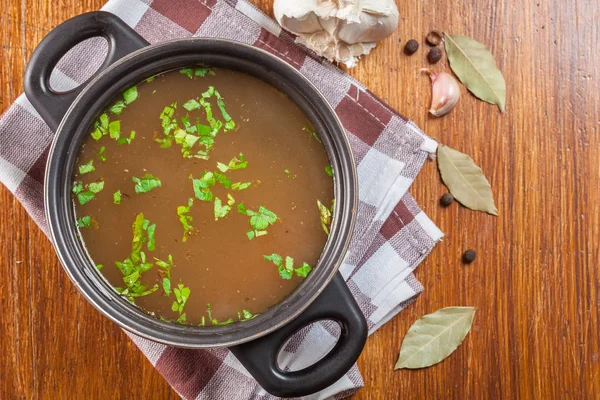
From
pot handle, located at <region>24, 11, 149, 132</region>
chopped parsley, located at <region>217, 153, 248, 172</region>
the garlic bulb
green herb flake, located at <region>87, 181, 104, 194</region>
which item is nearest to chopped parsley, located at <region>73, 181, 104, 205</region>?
green herb flake, located at <region>87, 181, 104, 194</region>

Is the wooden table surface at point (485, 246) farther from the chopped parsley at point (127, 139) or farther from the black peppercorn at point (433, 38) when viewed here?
the chopped parsley at point (127, 139)

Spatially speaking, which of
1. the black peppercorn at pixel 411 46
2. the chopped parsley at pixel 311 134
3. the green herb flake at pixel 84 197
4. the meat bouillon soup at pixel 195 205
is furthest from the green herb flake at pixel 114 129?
the black peppercorn at pixel 411 46

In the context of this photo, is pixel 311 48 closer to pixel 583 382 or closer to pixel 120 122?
pixel 120 122

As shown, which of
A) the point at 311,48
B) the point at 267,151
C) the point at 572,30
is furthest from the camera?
the point at 572,30

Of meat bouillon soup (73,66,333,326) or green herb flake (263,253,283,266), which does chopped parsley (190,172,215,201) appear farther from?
green herb flake (263,253,283,266)

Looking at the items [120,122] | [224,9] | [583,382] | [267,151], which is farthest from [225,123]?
[583,382]

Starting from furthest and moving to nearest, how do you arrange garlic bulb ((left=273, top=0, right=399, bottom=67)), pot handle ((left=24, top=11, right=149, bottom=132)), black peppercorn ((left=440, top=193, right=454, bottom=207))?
black peppercorn ((left=440, top=193, right=454, bottom=207)) → garlic bulb ((left=273, top=0, right=399, bottom=67)) → pot handle ((left=24, top=11, right=149, bottom=132))
